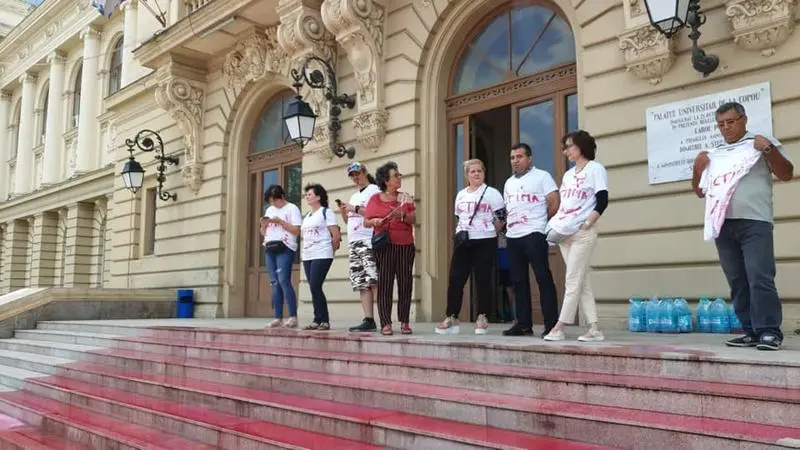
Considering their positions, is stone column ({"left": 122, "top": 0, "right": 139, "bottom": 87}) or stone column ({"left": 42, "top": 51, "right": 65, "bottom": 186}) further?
stone column ({"left": 42, "top": 51, "right": 65, "bottom": 186})

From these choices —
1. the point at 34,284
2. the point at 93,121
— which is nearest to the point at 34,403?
the point at 93,121

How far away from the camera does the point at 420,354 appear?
548 cm

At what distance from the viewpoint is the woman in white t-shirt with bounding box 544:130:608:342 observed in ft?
17.7

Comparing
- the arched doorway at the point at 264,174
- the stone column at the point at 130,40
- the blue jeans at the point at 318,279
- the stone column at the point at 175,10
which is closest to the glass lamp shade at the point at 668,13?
the blue jeans at the point at 318,279

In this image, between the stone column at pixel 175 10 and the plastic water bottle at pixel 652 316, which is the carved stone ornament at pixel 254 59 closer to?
the stone column at pixel 175 10

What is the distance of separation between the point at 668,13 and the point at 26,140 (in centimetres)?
3083

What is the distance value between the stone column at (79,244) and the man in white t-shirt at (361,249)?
20.1 meters

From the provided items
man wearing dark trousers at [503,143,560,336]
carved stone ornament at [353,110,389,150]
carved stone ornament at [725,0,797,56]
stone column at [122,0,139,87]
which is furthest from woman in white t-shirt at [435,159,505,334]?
stone column at [122,0,139,87]

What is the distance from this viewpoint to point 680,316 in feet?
22.4

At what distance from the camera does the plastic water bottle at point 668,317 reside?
6777mm

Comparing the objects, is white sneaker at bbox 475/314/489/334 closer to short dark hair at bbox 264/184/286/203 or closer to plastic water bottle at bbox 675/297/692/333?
plastic water bottle at bbox 675/297/692/333

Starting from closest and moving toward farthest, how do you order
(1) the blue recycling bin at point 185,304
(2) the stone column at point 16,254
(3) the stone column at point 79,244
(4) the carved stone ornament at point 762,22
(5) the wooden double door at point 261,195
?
1. (4) the carved stone ornament at point 762,22
2. (5) the wooden double door at point 261,195
3. (1) the blue recycling bin at point 185,304
4. (3) the stone column at point 79,244
5. (2) the stone column at point 16,254

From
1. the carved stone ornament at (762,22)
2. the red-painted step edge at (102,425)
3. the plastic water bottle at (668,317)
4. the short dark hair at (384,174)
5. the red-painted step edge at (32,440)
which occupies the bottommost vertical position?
the red-painted step edge at (32,440)

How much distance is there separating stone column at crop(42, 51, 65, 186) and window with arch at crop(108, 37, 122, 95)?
13.8 feet
